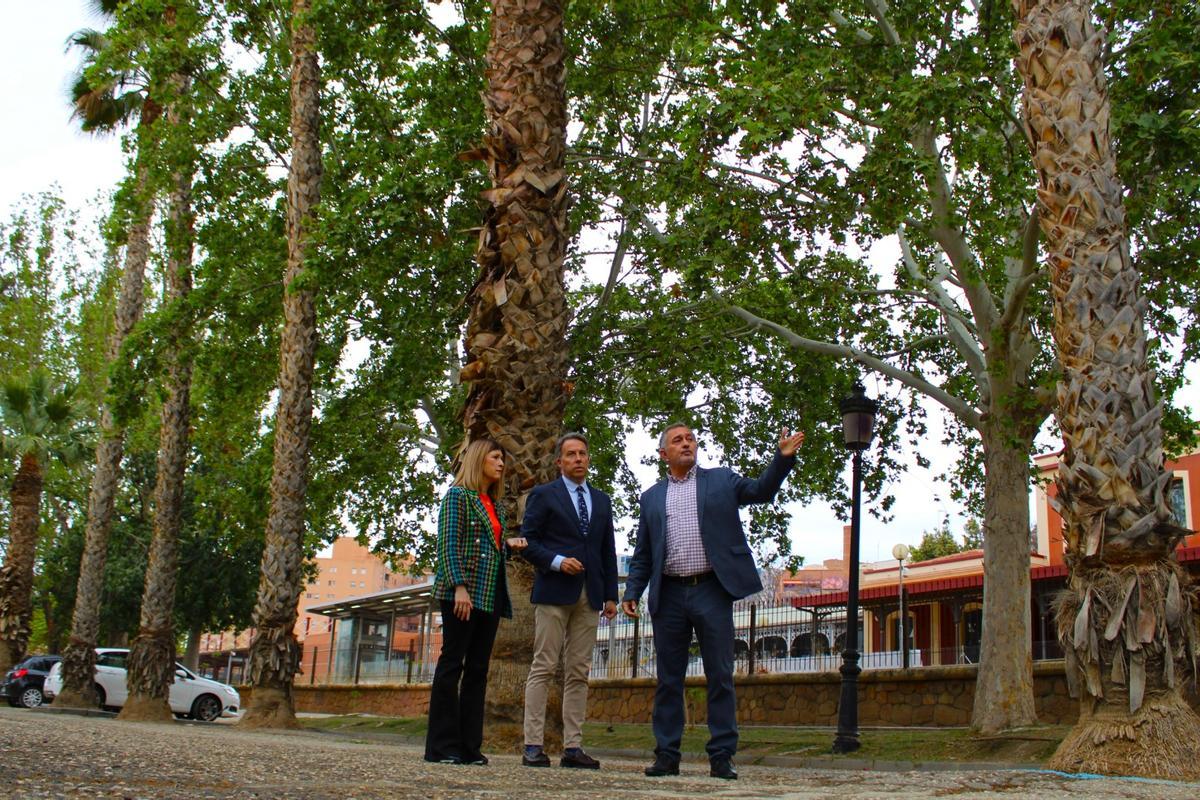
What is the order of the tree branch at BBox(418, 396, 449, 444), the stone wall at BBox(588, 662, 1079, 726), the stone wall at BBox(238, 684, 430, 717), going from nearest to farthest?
the stone wall at BBox(588, 662, 1079, 726) → the tree branch at BBox(418, 396, 449, 444) → the stone wall at BBox(238, 684, 430, 717)

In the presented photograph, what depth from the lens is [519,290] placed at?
8719mm

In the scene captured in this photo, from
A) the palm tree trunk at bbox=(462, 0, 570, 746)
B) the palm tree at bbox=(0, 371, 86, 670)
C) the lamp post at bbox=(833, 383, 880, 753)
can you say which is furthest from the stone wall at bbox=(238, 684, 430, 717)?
the palm tree trunk at bbox=(462, 0, 570, 746)

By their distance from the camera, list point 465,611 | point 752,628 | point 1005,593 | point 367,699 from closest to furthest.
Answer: point 465,611
point 1005,593
point 752,628
point 367,699

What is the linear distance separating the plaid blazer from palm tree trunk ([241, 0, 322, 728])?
9110 millimetres

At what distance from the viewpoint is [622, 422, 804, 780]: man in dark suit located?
A: 626cm

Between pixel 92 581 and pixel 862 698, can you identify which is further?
pixel 92 581

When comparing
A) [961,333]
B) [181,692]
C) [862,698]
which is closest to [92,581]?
[181,692]

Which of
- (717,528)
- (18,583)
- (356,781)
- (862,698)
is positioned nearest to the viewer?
(356,781)

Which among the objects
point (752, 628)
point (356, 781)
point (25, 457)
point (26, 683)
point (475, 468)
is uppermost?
point (25, 457)

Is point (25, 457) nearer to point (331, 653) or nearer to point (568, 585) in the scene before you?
point (331, 653)

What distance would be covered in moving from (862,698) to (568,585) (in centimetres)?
1252

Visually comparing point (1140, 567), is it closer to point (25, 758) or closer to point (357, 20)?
point (25, 758)

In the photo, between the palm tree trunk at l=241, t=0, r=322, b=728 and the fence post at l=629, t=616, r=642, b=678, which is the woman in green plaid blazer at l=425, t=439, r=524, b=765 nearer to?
the palm tree trunk at l=241, t=0, r=322, b=728

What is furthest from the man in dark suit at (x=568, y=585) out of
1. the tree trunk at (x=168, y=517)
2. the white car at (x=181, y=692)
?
the white car at (x=181, y=692)
